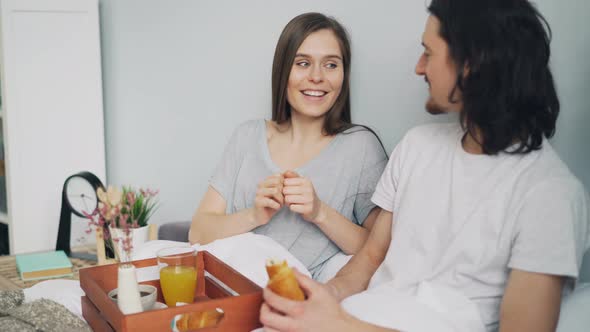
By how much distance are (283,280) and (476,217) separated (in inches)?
14.2

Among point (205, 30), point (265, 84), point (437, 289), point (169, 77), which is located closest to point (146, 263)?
point (437, 289)

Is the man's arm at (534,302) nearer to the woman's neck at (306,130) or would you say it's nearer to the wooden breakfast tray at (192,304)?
the wooden breakfast tray at (192,304)

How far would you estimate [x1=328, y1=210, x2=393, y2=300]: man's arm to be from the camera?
1.21m

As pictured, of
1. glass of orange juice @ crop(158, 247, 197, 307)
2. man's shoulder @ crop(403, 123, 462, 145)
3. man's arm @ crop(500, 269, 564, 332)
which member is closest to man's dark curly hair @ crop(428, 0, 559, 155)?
man's shoulder @ crop(403, 123, 462, 145)

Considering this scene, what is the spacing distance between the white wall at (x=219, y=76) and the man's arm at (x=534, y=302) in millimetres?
346

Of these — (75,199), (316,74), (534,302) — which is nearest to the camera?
(534,302)

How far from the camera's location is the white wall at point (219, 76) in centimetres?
115

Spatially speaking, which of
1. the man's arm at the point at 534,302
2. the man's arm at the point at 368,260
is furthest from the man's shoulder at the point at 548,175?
the man's arm at the point at 368,260

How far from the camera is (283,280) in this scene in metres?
0.89

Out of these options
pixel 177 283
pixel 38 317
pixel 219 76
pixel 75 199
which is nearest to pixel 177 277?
pixel 177 283

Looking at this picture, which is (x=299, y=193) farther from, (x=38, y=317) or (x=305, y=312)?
(x=38, y=317)

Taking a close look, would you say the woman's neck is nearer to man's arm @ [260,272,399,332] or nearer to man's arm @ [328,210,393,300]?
man's arm @ [328,210,393,300]

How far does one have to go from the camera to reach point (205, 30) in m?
2.17

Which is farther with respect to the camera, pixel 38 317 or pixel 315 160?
pixel 315 160
